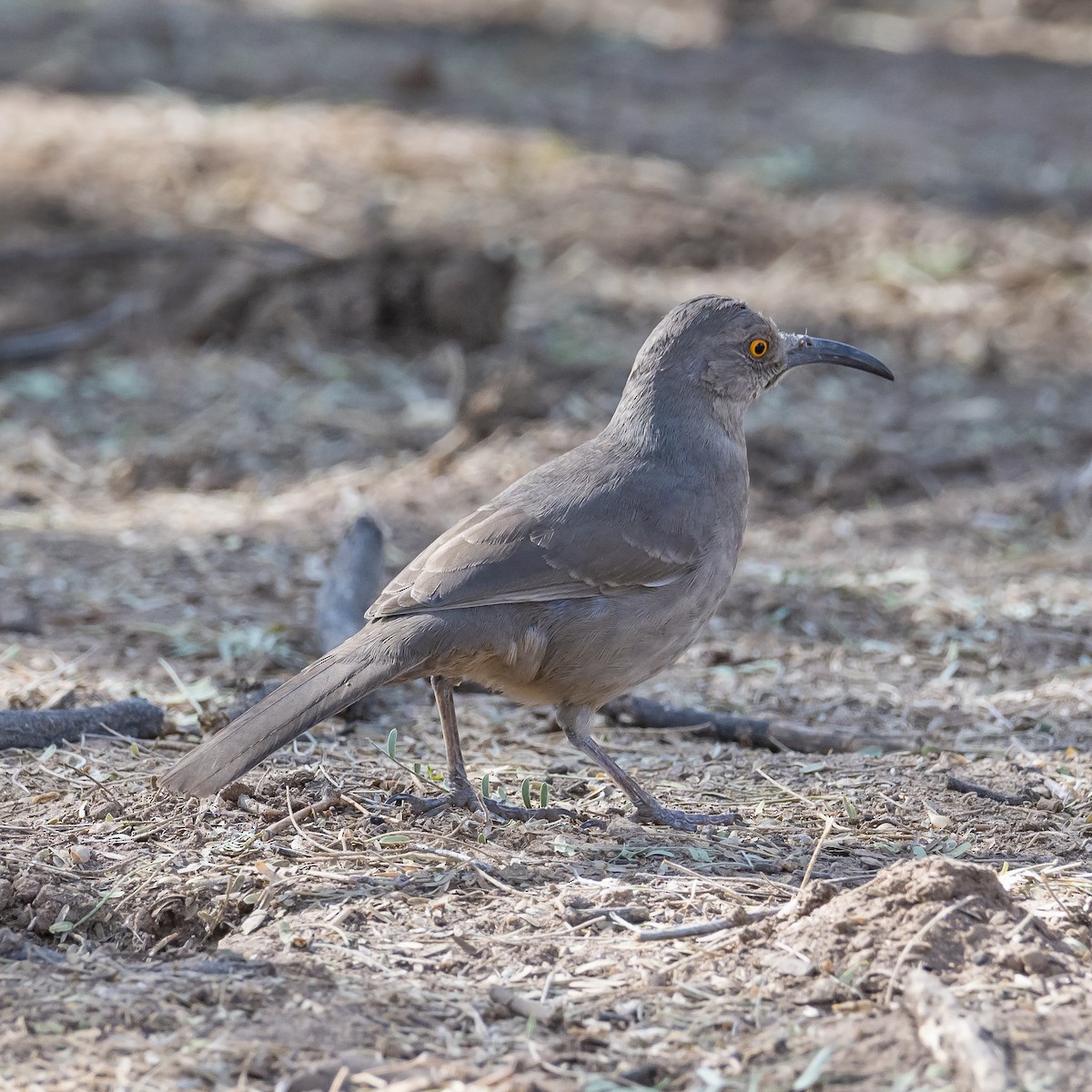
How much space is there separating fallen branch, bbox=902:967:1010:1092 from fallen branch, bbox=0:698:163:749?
8.47 feet

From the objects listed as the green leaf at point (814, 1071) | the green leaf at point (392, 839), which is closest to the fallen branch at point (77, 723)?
the green leaf at point (392, 839)

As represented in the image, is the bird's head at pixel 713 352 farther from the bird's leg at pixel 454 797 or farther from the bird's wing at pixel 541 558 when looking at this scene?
the bird's leg at pixel 454 797

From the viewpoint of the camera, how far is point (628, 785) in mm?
4332

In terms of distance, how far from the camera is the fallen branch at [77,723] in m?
4.51

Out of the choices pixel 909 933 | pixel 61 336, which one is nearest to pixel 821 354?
pixel 909 933

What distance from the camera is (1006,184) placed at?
12.5 meters

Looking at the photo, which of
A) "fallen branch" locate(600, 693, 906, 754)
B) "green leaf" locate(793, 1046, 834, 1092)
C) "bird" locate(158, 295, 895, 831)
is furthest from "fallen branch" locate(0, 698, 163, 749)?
"green leaf" locate(793, 1046, 834, 1092)

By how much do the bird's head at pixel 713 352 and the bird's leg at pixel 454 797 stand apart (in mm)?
1307

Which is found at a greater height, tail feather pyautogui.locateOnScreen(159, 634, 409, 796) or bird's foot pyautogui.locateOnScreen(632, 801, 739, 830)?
tail feather pyautogui.locateOnScreen(159, 634, 409, 796)

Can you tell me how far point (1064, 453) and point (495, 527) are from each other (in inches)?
192

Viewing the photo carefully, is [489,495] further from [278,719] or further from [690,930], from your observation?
[690,930]

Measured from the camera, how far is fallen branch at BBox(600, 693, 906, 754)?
492 cm

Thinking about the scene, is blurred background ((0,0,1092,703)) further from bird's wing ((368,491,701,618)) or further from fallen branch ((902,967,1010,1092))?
fallen branch ((902,967,1010,1092))

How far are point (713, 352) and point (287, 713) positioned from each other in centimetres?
198
